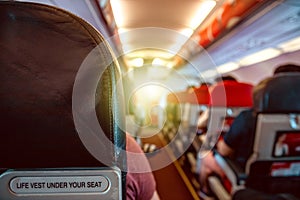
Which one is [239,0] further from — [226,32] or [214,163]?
[214,163]

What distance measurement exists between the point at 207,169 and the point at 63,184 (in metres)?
2.95

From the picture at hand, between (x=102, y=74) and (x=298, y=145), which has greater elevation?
(x=102, y=74)

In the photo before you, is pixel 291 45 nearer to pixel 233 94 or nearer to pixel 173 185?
pixel 233 94

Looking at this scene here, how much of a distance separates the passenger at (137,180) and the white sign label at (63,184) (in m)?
0.33

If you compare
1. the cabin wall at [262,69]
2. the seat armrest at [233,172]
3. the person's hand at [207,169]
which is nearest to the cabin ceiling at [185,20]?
the cabin wall at [262,69]

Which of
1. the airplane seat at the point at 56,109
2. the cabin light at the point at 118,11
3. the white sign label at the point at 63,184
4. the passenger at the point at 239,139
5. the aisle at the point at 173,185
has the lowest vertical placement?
the aisle at the point at 173,185

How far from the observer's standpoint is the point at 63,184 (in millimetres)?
636

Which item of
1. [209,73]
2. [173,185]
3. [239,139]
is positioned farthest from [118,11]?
[209,73]

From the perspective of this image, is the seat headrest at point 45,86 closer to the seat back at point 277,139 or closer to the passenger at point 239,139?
the seat back at point 277,139

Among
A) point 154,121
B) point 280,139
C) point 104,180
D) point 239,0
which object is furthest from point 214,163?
point 154,121

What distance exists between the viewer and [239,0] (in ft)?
7.55

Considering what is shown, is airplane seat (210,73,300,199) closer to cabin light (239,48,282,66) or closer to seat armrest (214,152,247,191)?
seat armrest (214,152,247,191)

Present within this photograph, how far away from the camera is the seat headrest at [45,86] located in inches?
22.3

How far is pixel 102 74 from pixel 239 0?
2001 mm
